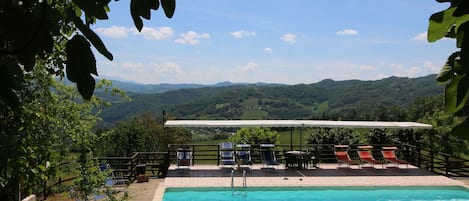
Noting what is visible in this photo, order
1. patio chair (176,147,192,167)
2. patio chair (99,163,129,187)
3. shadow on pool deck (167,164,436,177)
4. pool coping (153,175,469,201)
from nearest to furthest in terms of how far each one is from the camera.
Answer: patio chair (99,163,129,187), pool coping (153,175,469,201), shadow on pool deck (167,164,436,177), patio chair (176,147,192,167)

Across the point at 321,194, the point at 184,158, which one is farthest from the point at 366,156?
the point at 184,158

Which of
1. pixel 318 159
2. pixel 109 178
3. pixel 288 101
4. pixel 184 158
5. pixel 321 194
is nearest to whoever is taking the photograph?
pixel 109 178

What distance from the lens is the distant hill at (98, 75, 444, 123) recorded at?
8450cm

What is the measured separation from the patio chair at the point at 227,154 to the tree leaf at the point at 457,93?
40.0 ft

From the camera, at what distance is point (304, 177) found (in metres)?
11.6

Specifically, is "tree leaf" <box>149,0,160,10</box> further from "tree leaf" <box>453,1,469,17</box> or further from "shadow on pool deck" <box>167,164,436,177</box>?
"shadow on pool deck" <box>167,164,436,177</box>

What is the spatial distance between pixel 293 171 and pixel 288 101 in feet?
281

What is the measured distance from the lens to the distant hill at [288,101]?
277 feet

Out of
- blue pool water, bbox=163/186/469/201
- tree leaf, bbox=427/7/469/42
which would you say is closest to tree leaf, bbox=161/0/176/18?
tree leaf, bbox=427/7/469/42

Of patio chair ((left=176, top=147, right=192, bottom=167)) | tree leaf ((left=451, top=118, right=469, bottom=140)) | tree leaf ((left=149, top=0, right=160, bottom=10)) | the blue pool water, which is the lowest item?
the blue pool water

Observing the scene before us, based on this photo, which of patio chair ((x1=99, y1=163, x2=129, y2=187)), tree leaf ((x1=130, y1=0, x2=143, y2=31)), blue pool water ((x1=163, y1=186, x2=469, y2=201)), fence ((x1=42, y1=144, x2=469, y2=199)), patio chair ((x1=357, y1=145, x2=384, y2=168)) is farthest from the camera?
patio chair ((x1=357, y1=145, x2=384, y2=168))

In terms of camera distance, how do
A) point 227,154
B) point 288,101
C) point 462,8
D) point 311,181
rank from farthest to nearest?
point 288,101 < point 227,154 < point 311,181 < point 462,8

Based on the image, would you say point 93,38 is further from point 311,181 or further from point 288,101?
point 288,101

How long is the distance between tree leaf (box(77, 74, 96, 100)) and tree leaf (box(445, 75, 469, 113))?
1.87ft
